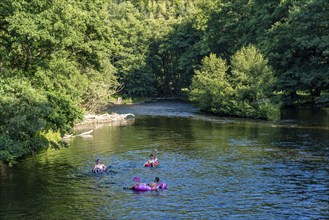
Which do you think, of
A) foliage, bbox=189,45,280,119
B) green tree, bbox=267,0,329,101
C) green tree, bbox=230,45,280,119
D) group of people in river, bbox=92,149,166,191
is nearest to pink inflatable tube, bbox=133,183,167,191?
group of people in river, bbox=92,149,166,191

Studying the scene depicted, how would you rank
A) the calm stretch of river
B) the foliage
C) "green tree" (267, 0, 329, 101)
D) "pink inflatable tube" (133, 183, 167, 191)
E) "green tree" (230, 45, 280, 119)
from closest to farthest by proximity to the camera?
the calm stretch of river < "pink inflatable tube" (133, 183, 167, 191) < "green tree" (267, 0, 329, 101) < the foliage < "green tree" (230, 45, 280, 119)

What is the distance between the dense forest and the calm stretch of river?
3836 millimetres

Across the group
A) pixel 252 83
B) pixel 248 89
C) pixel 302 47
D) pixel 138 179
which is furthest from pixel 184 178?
pixel 252 83

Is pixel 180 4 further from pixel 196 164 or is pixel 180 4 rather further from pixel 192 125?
pixel 196 164

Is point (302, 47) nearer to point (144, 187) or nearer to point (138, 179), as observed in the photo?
point (138, 179)

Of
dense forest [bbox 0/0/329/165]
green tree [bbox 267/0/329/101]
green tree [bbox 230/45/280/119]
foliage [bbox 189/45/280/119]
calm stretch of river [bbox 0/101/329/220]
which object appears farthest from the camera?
green tree [bbox 230/45/280/119]

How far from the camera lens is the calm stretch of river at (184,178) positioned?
70.3 ft

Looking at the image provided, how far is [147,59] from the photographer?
114m

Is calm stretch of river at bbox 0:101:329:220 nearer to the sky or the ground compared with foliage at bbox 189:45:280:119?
nearer to the ground

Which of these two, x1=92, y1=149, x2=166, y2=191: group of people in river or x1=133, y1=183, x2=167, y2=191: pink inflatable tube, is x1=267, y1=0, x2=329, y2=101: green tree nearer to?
x1=92, y1=149, x2=166, y2=191: group of people in river

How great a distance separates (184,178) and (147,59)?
88.0 meters

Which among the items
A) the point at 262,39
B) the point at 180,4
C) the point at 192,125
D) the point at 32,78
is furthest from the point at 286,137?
the point at 180,4

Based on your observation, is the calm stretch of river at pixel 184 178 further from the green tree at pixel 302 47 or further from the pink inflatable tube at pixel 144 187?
the green tree at pixel 302 47

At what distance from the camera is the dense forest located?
29344 mm
